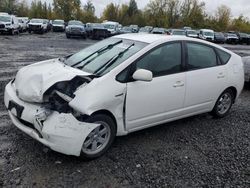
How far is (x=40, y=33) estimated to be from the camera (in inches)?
1532

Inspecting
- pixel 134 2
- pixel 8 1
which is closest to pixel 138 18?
pixel 134 2

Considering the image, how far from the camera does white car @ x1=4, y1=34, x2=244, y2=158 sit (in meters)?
3.64

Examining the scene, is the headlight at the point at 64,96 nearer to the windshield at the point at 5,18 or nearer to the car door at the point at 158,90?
the car door at the point at 158,90

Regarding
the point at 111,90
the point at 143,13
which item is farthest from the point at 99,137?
the point at 143,13

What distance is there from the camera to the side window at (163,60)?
4422mm

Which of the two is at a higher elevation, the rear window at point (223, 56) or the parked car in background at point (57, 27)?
the rear window at point (223, 56)

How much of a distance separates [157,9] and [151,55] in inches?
2985

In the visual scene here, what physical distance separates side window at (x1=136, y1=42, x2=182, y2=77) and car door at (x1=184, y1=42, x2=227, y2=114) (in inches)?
9.3

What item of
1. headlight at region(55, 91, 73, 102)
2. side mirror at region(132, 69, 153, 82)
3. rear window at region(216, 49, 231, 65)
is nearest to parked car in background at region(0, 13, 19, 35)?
rear window at region(216, 49, 231, 65)

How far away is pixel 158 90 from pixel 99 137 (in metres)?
1.13

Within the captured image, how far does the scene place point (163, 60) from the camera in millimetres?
4652

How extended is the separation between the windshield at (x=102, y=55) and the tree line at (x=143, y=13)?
70447 millimetres

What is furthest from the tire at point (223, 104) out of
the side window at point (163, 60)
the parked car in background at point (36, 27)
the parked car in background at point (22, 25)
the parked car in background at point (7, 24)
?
the parked car in background at point (36, 27)

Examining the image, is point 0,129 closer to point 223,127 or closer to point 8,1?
point 223,127
